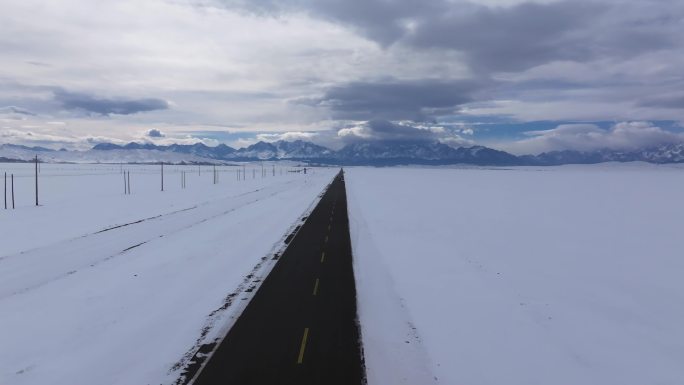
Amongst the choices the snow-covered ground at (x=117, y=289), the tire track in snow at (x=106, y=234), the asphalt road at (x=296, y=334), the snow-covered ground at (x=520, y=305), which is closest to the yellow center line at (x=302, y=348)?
the asphalt road at (x=296, y=334)

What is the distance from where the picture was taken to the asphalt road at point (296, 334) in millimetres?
9578

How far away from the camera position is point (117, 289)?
15.9 m

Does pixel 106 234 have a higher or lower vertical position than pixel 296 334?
higher

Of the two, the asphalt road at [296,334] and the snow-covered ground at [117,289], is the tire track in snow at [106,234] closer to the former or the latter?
the snow-covered ground at [117,289]

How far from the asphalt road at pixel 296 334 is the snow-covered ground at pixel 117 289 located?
81 centimetres

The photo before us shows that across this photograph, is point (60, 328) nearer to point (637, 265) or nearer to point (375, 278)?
point (375, 278)

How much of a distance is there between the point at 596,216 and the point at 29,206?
155 ft

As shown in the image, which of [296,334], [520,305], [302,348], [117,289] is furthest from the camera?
[117,289]

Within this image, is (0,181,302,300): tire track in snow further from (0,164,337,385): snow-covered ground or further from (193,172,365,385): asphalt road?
(193,172,365,385): asphalt road

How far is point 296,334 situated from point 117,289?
24.7 ft

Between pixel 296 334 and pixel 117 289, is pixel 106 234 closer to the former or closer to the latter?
pixel 117 289

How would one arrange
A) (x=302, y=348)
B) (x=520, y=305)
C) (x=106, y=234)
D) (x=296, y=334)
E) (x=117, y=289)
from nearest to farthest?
(x=302, y=348), (x=296, y=334), (x=520, y=305), (x=117, y=289), (x=106, y=234)

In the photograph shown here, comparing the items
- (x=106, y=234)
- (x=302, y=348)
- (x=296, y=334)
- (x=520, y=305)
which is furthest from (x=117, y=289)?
(x=520, y=305)

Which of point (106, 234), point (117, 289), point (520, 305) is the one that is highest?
point (106, 234)
